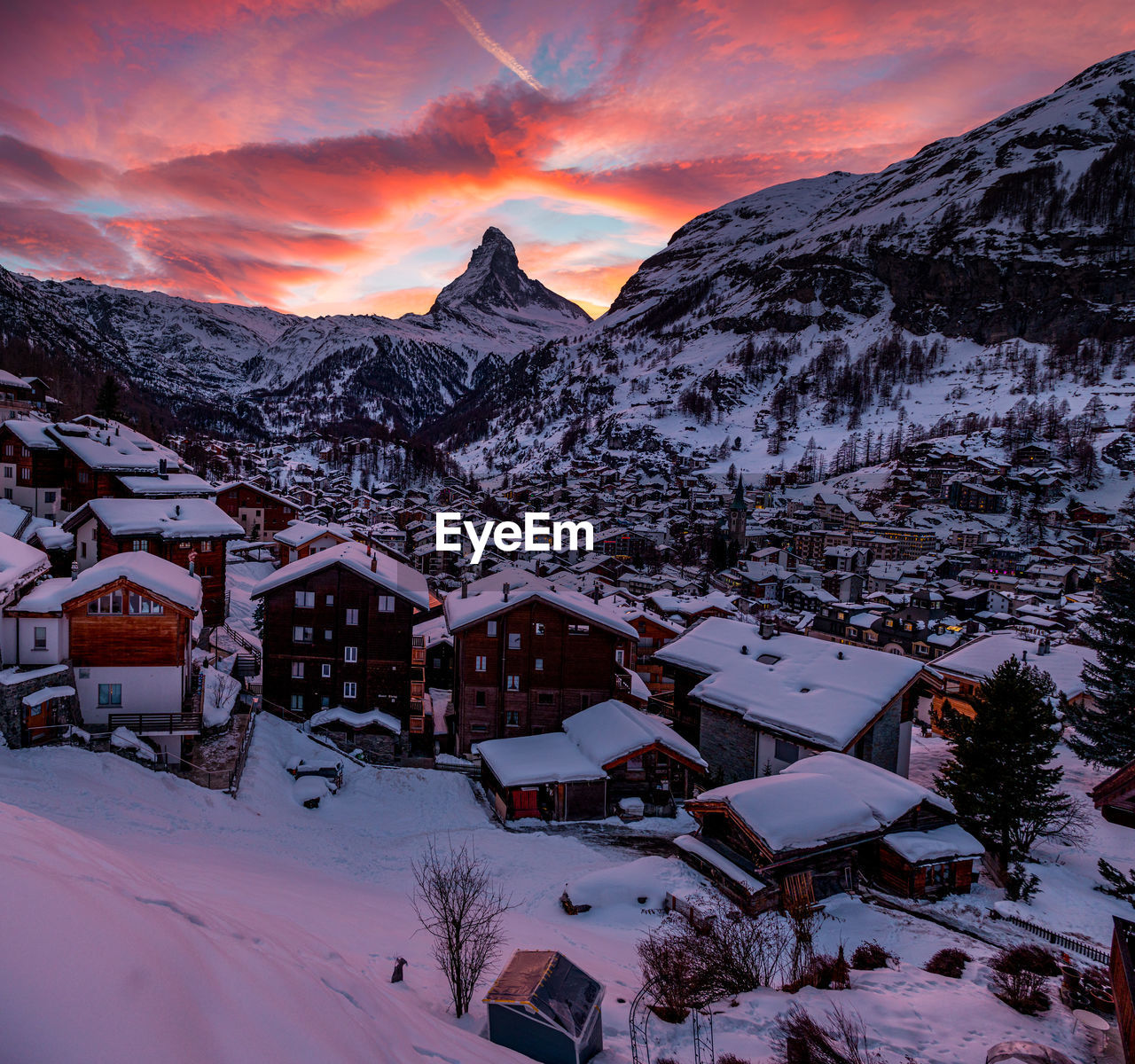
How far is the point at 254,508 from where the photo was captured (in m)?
63.2

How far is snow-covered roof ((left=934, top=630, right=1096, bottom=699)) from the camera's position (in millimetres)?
32375

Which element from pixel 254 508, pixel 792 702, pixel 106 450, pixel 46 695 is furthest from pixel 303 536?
pixel 792 702

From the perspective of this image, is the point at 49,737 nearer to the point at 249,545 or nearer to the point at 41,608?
the point at 41,608

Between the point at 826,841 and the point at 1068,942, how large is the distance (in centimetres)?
513

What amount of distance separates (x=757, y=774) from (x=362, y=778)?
1580 centimetres

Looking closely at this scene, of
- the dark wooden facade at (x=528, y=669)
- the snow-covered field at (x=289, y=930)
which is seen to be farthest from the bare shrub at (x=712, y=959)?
the dark wooden facade at (x=528, y=669)

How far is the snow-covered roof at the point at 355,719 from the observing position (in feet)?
90.3

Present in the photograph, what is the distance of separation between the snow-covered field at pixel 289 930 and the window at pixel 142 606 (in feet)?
16.8

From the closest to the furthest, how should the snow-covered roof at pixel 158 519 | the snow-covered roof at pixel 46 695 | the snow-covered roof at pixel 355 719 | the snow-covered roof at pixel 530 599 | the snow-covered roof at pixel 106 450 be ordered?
1. the snow-covered roof at pixel 46 695
2. the snow-covered roof at pixel 355 719
3. the snow-covered roof at pixel 530 599
4. the snow-covered roof at pixel 158 519
5. the snow-covered roof at pixel 106 450

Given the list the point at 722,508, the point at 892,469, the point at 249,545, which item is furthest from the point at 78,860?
the point at 892,469

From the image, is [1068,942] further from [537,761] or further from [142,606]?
[142,606]

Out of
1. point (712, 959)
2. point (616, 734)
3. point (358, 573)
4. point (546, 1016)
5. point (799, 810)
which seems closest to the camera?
point (546, 1016)

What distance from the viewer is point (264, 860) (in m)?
15.5

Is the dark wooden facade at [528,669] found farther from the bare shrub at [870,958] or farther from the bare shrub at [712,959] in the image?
the bare shrub at [870,958]
